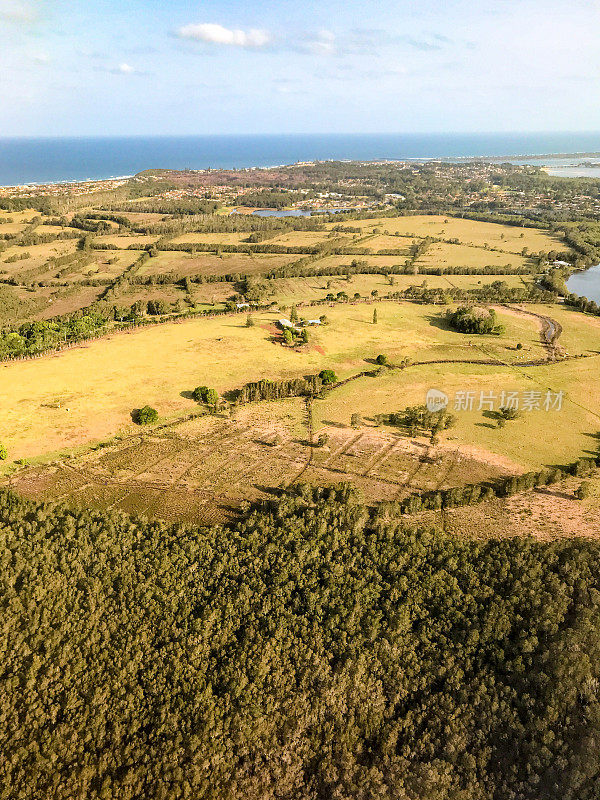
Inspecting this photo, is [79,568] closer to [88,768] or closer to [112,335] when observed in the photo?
[88,768]

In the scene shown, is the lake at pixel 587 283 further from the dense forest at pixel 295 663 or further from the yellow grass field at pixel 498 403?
the dense forest at pixel 295 663

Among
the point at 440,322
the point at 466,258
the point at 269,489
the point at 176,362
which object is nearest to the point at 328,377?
the point at 176,362

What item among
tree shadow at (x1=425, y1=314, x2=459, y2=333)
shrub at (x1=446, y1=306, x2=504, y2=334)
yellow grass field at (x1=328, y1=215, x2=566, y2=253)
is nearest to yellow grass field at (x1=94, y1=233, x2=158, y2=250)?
yellow grass field at (x1=328, y1=215, x2=566, y2=253)

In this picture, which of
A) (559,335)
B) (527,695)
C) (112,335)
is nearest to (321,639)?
(527,695)

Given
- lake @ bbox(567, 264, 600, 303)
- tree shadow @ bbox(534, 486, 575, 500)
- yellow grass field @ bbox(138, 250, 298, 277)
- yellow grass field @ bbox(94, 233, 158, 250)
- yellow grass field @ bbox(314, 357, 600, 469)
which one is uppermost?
yellow grass field @ bbox(94, 233, 158, 250)

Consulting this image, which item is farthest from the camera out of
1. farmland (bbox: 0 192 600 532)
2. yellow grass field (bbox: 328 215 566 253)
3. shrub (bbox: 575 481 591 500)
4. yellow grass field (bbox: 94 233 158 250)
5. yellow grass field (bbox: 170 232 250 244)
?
yellow grass field (bbox: 170 232 250 244)

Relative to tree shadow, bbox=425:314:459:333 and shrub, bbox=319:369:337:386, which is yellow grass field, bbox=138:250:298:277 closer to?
tree shadow, bbox=425:314:459:333
